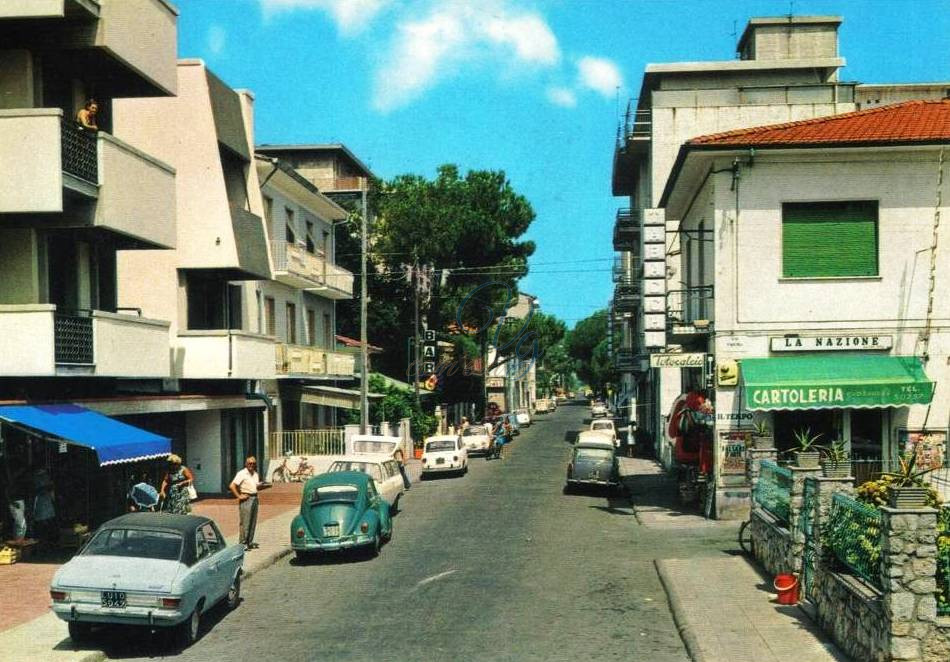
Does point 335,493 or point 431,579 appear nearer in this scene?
point 431,579

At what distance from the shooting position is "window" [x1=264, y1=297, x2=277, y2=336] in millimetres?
36656

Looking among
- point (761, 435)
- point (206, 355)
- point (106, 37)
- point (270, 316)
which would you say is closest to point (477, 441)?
point (270, 316)

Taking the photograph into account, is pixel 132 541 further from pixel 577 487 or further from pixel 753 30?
pixel 753 30

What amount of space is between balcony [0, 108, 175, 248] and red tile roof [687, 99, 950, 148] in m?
12.0

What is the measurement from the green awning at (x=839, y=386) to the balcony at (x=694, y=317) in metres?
2.21

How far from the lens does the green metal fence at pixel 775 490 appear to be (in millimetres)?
16156

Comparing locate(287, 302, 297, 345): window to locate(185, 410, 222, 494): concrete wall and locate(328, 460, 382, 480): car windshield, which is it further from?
locate(328, 460, 382, 480): car windshield

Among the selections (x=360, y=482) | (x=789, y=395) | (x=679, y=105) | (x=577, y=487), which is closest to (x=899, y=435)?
(x=789, y=395)

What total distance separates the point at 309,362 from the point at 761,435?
66.8 feet

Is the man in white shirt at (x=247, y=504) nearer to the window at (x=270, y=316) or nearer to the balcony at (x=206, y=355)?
the balcony at (x=206, y=355)

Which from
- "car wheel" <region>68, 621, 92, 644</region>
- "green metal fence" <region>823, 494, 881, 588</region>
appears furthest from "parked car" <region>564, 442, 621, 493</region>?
"car wheel" <region>68, 621, 92, 644</region>

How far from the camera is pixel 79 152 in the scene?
19297mm

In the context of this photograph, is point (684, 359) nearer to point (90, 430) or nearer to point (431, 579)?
point (431, 579)

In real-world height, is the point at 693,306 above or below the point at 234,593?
above
